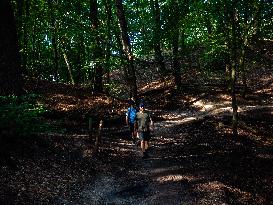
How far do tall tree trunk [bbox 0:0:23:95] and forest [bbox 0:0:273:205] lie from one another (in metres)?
0.03

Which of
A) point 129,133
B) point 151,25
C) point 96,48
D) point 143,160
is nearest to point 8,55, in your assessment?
point 143,160

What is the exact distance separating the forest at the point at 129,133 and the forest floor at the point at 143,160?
0.05 metres

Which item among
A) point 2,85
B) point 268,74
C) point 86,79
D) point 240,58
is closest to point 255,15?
point 240,58

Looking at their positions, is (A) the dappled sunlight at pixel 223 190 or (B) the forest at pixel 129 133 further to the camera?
(A) the dappled sunlight at pixel 223 190

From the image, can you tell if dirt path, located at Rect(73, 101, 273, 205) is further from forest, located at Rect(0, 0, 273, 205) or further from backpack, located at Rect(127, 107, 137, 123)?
backpack, located at Rect(127, 107, 137, 123)

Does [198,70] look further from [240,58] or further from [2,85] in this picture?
[2,85]

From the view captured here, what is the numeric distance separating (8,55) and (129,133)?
8.13 m

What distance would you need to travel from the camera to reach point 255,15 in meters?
22.5

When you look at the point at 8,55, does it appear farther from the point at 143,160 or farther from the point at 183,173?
the point at 183,173

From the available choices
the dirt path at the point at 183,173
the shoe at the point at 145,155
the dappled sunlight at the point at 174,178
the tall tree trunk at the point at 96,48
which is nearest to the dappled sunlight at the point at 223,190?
the dirt path at the point at 183,173

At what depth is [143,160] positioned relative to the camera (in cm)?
1512

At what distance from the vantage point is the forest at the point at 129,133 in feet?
36.2

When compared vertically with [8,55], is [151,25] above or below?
above

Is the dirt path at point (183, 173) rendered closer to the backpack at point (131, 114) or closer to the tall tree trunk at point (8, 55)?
the backpack at point (131, 114)
